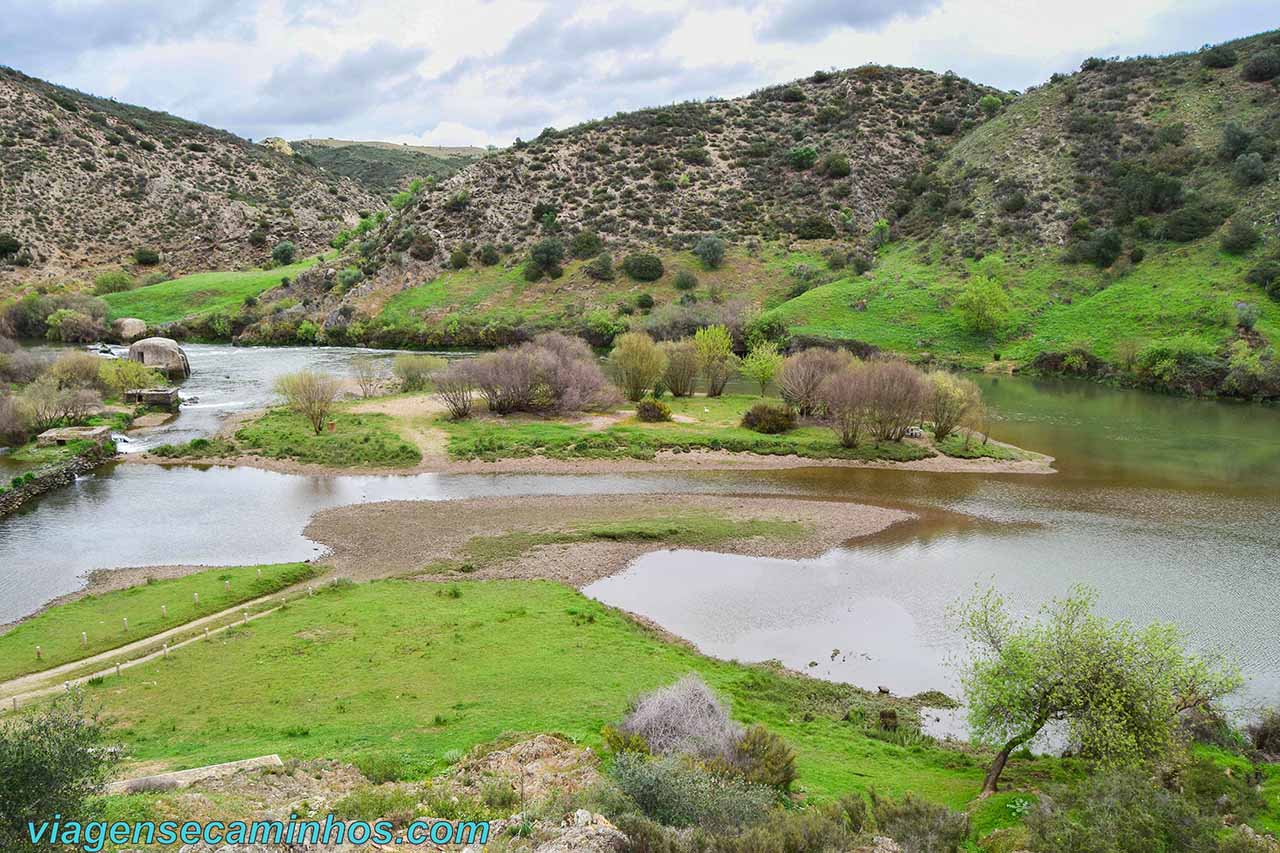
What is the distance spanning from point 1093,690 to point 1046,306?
72097 millimetres

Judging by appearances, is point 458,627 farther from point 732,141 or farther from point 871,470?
point 732,141

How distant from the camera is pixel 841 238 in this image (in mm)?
101750

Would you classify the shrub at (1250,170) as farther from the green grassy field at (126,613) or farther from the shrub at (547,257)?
the green grassy field at (126,613)

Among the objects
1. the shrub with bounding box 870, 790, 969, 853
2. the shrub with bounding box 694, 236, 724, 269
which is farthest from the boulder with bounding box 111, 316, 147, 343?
the shrub with bounding box 870, 790, 969, 853

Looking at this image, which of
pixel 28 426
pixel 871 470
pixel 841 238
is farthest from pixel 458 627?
pixel 841 238

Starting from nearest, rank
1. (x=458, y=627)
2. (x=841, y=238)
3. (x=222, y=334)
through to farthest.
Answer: (x=458, y=627) → (x=222, y=334) → (x=841, y=238)

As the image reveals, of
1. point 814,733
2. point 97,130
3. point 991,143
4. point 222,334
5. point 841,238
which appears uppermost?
point 97,130

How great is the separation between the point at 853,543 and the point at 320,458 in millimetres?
28489

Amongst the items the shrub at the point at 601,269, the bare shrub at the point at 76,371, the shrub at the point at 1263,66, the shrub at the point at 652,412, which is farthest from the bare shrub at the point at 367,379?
the shrub at the point at 1263,66

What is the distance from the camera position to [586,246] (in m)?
98.1

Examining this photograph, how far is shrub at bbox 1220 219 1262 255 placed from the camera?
7238 centimetres

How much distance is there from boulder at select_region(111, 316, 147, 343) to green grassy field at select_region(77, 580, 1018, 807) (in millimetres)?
75176

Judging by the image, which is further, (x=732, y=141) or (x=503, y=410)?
(x=732, y=141)

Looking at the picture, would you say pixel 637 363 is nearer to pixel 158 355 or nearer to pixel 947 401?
pixel 947 401
